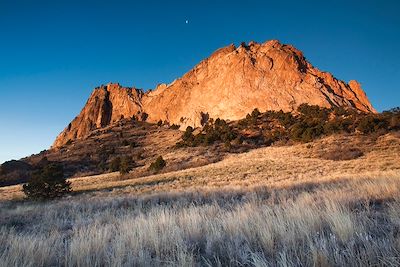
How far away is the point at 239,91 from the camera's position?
91938mm

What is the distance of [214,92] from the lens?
101 metres

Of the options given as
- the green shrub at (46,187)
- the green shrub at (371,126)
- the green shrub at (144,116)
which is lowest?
the green shrub at (46,187)

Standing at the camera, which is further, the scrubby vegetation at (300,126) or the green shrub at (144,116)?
the green shrub at (144,116)

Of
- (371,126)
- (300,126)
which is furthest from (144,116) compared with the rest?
(371,126)

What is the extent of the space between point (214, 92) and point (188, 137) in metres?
36.6

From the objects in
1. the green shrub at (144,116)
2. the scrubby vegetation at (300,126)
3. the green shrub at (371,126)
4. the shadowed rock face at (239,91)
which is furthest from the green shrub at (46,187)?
the green shrub at (144,116)

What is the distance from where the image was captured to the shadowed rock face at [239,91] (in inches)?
3206

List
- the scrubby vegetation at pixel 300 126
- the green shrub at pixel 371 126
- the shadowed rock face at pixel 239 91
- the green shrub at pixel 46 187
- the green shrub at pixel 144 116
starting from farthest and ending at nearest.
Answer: the green shrub at pixel 144 116
the shadowed rock face at pixel 239 91
the scrubby vegetation at pixel 300 126
the green shrub at pixel 371 126
the green shrub at pixel 46 187

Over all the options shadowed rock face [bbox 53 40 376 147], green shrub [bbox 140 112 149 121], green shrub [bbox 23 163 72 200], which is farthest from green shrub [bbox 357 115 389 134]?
green shrub [bbox 140 112 149 121]

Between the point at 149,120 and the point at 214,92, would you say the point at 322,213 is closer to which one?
the point at 214,92

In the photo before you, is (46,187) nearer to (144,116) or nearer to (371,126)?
(371,126)

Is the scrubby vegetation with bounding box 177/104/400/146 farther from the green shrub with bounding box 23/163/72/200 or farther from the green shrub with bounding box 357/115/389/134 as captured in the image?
the green shrub with bounding box 23/163/72/200

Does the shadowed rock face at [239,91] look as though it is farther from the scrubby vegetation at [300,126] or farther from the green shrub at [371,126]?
the green shrub at [371,126]

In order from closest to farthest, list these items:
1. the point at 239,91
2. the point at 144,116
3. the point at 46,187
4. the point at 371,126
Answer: the point at 46,187, the point at 371,126, the point at 239,91, the point at 144,116
